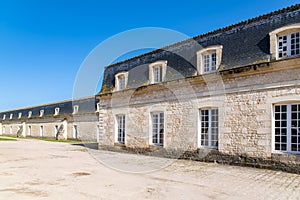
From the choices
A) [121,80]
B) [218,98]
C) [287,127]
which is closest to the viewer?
[287,127]

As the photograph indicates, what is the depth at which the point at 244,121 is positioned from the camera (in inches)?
306

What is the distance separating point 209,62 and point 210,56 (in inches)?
9.4

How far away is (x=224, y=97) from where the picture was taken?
27.4 feet

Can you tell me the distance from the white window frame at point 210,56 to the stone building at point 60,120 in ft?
47.7

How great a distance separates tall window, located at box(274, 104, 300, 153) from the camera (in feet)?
22.2

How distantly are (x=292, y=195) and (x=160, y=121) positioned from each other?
640 centimetres

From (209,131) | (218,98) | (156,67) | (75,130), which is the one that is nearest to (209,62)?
(218,98)

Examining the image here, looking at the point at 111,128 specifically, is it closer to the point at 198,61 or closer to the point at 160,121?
the point at 160,121

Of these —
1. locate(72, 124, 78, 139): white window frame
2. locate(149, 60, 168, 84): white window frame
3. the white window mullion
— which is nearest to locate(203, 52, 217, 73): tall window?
locate(149, 60, 168, 84): white window frame

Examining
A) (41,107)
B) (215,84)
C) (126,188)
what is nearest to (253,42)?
(215,84)

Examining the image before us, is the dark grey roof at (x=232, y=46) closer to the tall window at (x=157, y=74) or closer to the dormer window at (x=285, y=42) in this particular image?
the dormer window at (x=285, y=42)

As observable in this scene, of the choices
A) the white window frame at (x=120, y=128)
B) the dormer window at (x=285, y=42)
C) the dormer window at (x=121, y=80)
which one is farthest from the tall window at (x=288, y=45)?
the white window frame at (x=120, y=128)

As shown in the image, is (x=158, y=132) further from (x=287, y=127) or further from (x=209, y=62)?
(x=287, y=127)

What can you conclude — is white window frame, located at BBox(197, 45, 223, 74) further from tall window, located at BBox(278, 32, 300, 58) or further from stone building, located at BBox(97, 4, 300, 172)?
tall window, located at BBox(278, 32, 300, 58)
